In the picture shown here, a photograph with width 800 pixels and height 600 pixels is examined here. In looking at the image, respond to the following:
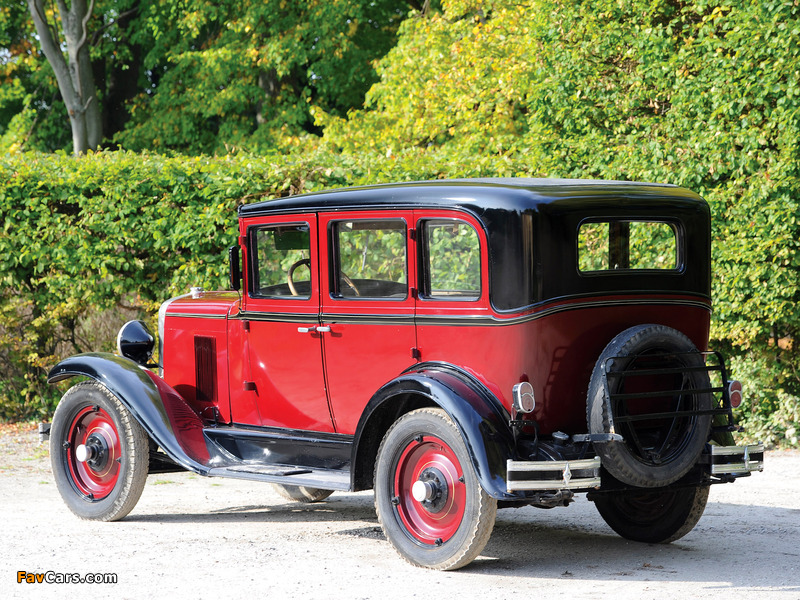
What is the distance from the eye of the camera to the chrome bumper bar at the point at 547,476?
4.98 metres

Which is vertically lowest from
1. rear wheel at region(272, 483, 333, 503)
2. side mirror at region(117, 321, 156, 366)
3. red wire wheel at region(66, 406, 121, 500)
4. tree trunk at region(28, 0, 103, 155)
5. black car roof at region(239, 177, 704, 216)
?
rear wheel at region(272, 483, 333, 503)

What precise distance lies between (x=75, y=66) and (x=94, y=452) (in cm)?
1389

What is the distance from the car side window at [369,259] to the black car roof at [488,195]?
5.5 inches

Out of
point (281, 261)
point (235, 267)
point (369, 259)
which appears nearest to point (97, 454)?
point (235, 267)

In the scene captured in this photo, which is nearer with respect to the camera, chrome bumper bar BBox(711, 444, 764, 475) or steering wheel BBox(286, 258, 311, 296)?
chrome bumper bar BBox(711, 444, 764, 475)

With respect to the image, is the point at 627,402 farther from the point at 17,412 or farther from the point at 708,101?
the point at 17,412

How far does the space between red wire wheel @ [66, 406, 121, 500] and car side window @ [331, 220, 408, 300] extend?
1.94m

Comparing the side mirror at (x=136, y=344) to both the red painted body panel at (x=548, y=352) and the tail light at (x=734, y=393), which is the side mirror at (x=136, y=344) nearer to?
the red painted body panel at (x=548, y=352)

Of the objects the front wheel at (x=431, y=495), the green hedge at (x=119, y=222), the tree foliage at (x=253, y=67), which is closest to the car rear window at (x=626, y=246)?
the front wheel at (x=431, y=495)

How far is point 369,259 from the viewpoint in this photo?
20.2 feet

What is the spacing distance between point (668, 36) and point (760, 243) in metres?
2.35

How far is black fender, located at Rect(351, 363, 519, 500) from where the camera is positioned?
5078 millimetres

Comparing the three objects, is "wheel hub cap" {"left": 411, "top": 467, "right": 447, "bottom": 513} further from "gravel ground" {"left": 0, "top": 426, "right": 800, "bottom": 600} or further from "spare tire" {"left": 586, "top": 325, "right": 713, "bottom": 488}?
"spare tire" {"left": 586, "top": 325, "right": 713, "bottom": 488}

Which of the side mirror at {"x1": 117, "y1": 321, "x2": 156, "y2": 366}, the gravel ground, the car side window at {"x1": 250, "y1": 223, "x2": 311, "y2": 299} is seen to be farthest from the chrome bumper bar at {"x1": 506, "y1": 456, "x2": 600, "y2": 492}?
the side mirror at {"x1": 117, "y1": 321, "x2": 156, "y2": 366}
